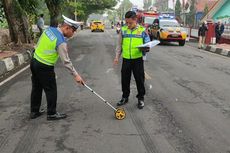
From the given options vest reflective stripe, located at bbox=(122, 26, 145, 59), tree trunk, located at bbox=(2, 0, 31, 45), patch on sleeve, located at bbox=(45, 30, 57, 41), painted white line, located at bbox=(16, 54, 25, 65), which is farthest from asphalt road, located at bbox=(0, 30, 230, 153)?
tree trunk, located at bbox=(2, 0, 31, 45)

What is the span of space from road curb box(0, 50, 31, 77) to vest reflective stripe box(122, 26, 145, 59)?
563 centimetres

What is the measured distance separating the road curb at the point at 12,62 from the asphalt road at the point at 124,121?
4.93ft

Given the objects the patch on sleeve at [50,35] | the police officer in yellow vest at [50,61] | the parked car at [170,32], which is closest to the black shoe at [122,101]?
the police officer in yellow vest at [50,61]

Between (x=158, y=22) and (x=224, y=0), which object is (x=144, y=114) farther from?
(x=224, y=0)

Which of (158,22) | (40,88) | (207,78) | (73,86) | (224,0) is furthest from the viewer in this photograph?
(224,0)

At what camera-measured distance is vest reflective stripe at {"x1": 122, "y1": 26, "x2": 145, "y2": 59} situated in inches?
296

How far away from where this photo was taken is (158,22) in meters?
27.0

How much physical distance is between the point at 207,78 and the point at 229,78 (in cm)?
74

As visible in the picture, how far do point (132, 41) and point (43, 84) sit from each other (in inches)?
76.0

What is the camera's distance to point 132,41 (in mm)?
7551

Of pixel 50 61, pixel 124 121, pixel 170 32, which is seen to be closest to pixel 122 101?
pixel 124 121

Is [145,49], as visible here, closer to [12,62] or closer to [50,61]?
[50,61]

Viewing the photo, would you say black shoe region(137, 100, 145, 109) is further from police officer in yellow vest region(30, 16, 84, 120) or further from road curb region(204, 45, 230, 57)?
road curb region(204, 45, 230, 57)

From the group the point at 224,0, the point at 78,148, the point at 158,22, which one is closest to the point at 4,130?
the point at 78,148
